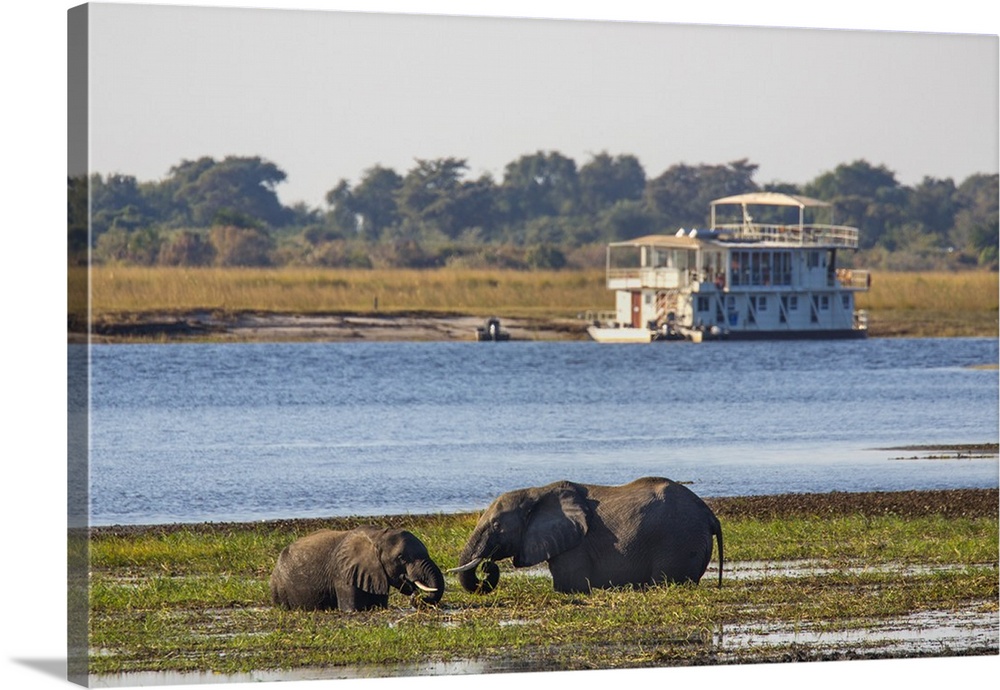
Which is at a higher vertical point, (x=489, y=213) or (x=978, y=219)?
(x=489, y=213)

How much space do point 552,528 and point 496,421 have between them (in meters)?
7.43

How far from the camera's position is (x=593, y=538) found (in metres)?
13.3

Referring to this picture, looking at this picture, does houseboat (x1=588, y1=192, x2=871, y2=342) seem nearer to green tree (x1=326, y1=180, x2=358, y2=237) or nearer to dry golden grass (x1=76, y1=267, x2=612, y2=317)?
dry golden grass (x1=76, y1=267, x2=612, y2=317)

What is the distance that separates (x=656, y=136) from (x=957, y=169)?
2.60 metres

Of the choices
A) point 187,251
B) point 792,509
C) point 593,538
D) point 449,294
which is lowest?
point 792,509

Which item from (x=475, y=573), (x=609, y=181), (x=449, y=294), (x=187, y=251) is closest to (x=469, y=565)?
(x=475, y=573)

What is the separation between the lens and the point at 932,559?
48.1 ft

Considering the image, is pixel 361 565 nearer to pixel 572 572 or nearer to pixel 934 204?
pixel 572 572

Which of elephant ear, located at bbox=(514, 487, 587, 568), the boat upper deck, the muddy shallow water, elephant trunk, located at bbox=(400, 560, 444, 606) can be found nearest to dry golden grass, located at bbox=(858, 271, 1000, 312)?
the boat upper deck

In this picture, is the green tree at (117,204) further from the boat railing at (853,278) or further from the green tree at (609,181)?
the boat railing at (853,278)

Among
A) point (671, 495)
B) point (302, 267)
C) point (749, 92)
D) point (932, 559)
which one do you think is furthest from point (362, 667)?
point (302, 267)

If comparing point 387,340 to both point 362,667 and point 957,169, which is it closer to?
point 957,169

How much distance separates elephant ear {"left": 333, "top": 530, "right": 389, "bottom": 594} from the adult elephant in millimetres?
748

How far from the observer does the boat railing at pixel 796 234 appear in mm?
22797
